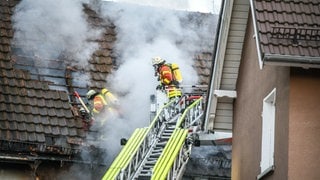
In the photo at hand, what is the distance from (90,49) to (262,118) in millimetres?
10134

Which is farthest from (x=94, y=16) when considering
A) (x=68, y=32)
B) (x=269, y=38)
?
(x=269, y=38)

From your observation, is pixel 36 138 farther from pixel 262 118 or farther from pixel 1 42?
pixel 262 118

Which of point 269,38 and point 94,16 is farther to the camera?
point 94,16

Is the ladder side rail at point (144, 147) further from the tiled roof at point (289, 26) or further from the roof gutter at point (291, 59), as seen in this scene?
the roof gutter at point (291, 59)

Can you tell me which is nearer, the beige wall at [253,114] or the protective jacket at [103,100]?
the beige wall at [253,114]

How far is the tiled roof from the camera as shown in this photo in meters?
9.31

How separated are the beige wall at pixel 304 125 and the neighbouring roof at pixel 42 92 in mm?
8396

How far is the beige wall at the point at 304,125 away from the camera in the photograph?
945cm

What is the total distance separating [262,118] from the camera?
36.6 feet

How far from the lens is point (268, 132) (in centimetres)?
1089

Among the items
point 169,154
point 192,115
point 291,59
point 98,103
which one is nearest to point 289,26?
point 291,59

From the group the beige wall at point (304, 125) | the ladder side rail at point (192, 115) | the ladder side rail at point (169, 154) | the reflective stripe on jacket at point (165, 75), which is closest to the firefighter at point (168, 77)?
the reflective stripe on jacket at point (165, 75)

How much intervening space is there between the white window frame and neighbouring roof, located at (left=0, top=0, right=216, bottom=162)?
23.1 ft

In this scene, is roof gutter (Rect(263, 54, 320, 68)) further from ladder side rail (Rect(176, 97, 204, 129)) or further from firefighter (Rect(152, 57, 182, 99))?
firefighter (Rect(152, 57, 182, 99))
